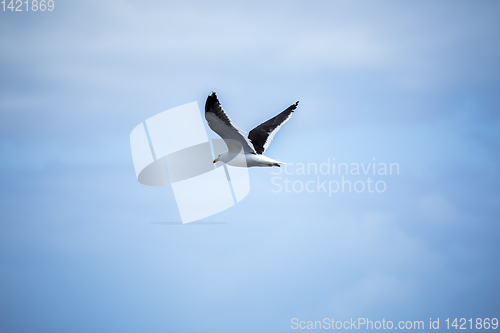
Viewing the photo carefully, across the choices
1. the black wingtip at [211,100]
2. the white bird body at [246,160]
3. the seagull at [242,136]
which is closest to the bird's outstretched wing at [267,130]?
the seagull at [242,136]

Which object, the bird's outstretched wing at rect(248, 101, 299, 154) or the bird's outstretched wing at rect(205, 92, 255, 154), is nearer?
the bird's outstretched wing at rect(205, 92, 255, 154)

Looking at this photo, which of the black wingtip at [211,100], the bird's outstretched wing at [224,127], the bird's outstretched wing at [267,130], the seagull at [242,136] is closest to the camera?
the black wingtip at [211,100]

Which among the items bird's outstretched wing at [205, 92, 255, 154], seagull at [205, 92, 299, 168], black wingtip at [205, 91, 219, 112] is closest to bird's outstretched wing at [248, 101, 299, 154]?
seagull at [205, 92, 299, 168]

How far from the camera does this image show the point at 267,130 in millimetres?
21141

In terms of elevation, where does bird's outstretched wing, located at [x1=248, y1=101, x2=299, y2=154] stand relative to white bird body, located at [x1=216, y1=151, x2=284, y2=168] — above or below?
above

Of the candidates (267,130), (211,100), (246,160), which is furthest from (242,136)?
(267,130)

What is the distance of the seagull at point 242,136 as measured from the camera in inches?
687

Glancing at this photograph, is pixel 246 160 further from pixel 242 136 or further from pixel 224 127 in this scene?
pixel 224 127

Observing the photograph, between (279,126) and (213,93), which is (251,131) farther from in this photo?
(213,93)

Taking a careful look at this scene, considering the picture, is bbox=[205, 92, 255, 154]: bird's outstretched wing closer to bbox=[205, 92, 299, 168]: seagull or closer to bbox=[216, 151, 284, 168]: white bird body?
bbox=[205, 92, 299, 168]: seagull

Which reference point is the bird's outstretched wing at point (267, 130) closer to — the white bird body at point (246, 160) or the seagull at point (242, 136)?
the seagull at point (242, 136)

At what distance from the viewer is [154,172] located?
2372 centimetres

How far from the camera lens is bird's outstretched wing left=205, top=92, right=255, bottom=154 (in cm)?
1725

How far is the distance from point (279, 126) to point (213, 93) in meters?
4.76
